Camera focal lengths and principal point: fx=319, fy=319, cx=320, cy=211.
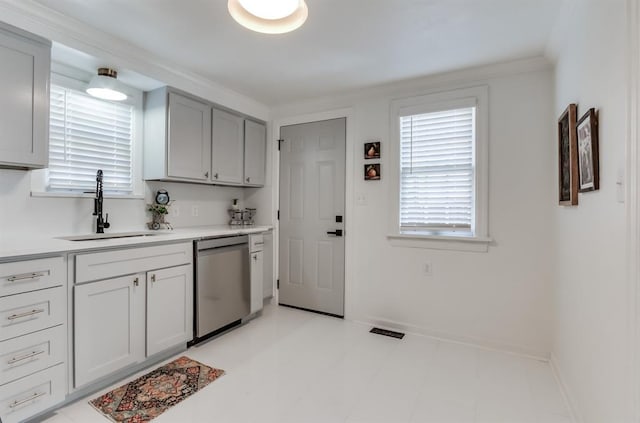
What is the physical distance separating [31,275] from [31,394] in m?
0.62

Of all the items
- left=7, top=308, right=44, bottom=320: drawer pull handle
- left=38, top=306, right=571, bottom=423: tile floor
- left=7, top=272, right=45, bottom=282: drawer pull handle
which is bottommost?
left=38, top=306, right=571, bottom=423: tile floor

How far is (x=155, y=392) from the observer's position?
6.56ft

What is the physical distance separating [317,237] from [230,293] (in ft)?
3.60

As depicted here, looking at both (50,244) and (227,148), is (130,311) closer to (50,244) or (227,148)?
(50,244)

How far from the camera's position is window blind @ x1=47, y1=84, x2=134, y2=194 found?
92.0 inches

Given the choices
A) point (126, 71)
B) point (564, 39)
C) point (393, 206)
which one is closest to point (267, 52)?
point (126, 71)

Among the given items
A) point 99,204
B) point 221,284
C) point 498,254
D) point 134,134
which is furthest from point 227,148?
point 498,254

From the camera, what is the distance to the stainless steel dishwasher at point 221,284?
8.66 feet

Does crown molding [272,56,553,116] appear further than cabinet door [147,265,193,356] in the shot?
Yes

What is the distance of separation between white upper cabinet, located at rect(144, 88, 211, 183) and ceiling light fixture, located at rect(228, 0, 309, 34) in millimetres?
1577

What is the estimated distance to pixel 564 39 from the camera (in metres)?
2.04

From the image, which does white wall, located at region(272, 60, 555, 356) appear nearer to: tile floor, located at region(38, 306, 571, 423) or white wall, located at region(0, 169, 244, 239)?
tile floor, located at region(38, 306, 571, 423)

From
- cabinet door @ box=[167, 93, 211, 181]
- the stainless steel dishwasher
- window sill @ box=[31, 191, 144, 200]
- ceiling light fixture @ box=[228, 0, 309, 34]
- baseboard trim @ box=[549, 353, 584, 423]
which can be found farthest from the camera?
cabinet door @ box=[167, 93, 211, 181]

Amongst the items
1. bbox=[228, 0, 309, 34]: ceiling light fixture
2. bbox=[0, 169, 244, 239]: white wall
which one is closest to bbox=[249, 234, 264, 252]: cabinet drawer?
bbox=[0, 169, 244, 239]: white wall
